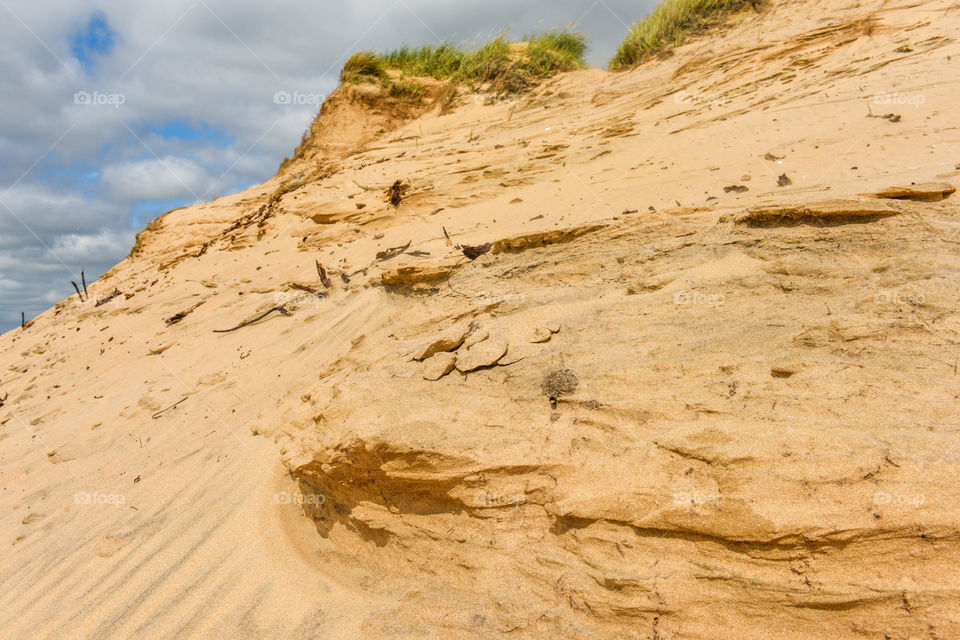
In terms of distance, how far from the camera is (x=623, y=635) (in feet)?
4.82

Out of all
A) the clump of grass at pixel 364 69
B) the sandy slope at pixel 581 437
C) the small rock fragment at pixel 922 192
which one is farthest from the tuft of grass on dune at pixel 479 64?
the small rock fragment at pixel 922 192

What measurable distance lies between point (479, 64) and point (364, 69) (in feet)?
9.44

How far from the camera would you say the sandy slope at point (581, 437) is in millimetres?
1444

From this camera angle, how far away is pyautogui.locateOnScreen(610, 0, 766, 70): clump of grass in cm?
998

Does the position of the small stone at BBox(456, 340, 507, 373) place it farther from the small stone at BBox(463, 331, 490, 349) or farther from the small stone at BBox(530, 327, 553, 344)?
the small stone at BBox(530, 327, 553, 344)

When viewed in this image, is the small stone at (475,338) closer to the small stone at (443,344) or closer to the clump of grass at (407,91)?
the small stone at (443,344)

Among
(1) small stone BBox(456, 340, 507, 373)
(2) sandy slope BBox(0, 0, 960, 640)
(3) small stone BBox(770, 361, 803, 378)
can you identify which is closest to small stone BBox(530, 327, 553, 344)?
(2) sandy slope BBox(0, 0, 960, 640)

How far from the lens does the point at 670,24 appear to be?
1034cm

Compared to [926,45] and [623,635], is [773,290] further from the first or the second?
[926,45]

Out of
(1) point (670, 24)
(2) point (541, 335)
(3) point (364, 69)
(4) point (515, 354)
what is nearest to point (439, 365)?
(4) point (515, 354)

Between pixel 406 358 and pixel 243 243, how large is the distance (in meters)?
7.10

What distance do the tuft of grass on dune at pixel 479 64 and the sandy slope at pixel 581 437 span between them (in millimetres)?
7200

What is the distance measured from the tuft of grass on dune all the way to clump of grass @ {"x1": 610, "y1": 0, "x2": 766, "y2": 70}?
1389 millimetres

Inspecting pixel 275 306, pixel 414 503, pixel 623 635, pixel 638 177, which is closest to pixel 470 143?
pixel 638 177
